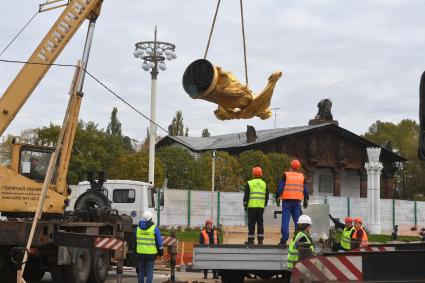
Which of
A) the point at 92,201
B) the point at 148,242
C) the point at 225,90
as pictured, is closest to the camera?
the point at 225,90

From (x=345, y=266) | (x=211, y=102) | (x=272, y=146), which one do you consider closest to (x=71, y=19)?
(x=211, y=102)

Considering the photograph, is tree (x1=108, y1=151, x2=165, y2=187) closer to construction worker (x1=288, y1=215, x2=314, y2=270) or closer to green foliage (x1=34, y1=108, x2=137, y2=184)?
green foliage (x1=34, y1=108, x2=137, y2=184)

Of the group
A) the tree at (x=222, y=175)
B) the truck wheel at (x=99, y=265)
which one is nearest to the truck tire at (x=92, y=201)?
the truck wheel at (x=99, y=265)

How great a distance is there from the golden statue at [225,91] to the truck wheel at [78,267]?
4.77 metres

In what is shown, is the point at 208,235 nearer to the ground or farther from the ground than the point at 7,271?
farther from the ground

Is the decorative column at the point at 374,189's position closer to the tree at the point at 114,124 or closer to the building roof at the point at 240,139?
the building roof at the point at 240,139

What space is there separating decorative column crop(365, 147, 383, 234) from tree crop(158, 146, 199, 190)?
12058 mm

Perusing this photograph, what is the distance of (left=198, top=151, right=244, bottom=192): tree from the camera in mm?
46406

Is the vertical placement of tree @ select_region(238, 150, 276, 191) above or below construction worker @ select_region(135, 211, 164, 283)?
above

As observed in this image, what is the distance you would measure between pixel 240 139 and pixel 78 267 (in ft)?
162

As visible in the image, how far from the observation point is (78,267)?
1579 centimetres

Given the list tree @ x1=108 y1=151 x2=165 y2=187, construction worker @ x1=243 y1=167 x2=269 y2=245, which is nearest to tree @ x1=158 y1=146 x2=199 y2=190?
tree @ x1=108 y1=151 x2=165 y2=187

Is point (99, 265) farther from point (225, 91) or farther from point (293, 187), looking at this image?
point (225, 91)

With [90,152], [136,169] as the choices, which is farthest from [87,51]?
[90,152]
